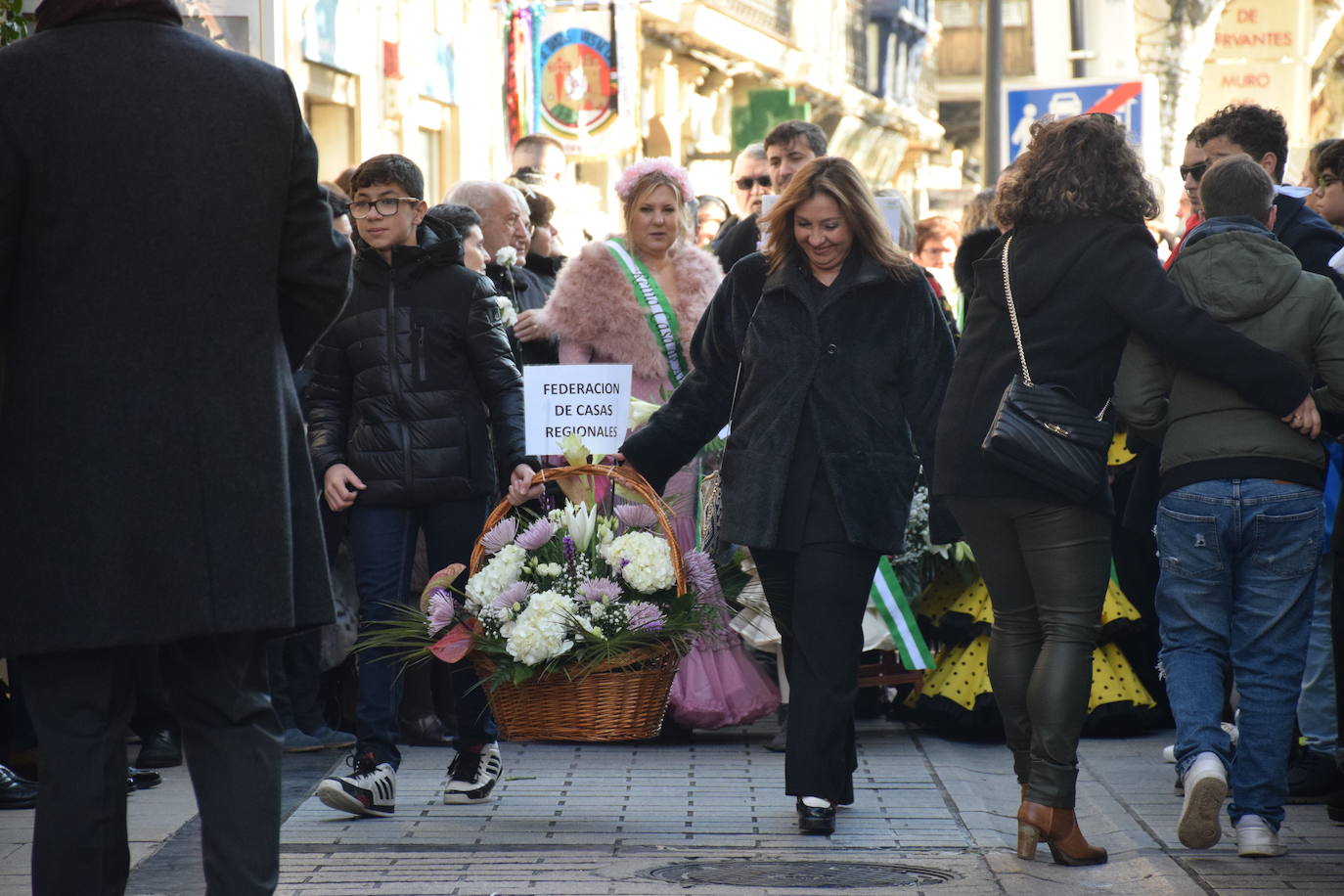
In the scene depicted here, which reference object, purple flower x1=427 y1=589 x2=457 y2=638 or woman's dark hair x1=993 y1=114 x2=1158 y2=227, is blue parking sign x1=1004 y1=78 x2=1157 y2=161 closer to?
woman's dark hair x1=993 y1=114 x2=1158 y2=227

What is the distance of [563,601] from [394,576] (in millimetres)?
896

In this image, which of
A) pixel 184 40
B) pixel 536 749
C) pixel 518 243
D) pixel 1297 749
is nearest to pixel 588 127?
pixel 518 243

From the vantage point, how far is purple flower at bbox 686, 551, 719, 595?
6.24 meters

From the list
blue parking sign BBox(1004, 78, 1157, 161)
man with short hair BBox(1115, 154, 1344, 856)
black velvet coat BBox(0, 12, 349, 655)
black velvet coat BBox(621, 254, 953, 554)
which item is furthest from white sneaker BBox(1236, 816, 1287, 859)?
blue parking sign BBox(1004, 78, 1157, 161)

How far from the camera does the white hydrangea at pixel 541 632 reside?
19.3 ft

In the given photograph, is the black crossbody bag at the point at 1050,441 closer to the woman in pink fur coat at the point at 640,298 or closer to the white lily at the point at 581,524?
the white lily at the point at 581,524

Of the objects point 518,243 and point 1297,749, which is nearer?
point 1297,749

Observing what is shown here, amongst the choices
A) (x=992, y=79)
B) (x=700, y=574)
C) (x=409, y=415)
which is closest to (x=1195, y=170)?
(x=700, y=574)

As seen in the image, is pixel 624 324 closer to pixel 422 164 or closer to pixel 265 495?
pixel 265 495

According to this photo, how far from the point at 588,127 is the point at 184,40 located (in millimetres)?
16467

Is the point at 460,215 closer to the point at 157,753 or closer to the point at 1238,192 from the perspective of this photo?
the point at 157,753

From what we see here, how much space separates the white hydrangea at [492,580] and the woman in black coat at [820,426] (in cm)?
56

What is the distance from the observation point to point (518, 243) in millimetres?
9047

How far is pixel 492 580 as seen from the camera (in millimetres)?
6195
